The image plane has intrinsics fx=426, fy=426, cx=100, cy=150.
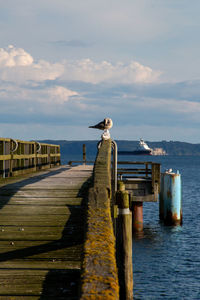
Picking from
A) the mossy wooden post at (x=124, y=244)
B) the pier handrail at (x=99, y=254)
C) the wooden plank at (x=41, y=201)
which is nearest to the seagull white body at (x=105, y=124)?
the wooden plank at (x=41, y=201)

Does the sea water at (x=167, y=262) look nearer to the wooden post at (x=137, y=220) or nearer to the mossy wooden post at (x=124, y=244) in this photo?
the wooden post at (x=137, y=220)

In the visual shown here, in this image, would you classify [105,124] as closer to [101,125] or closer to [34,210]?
[101,125]

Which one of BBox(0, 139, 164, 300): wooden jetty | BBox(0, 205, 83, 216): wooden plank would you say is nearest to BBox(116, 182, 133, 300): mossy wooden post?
BBox(0, 139, 164, 300): wooden jetty

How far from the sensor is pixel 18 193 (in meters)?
9.72

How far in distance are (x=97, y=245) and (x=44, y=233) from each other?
2.74 metres

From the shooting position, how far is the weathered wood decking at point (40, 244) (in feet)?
15.3

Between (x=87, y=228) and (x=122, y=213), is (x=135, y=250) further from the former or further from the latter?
(x=87, y=228)

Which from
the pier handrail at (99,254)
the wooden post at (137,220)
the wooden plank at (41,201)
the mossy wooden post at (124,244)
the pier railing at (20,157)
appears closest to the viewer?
the pier handrail at (99,254)

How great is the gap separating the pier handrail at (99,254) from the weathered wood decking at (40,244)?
0.71 meters

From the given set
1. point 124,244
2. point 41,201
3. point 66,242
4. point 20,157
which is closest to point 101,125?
point 41,201

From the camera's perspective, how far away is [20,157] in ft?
57.8

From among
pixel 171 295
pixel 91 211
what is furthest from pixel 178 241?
pixel 91 211

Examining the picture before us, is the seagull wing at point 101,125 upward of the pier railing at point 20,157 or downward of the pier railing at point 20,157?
upward

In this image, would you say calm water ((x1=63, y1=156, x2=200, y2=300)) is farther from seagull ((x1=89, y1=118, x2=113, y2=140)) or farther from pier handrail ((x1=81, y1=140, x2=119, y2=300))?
pier handrail ((x1=81, y1=140, x2=119, y2=300))
